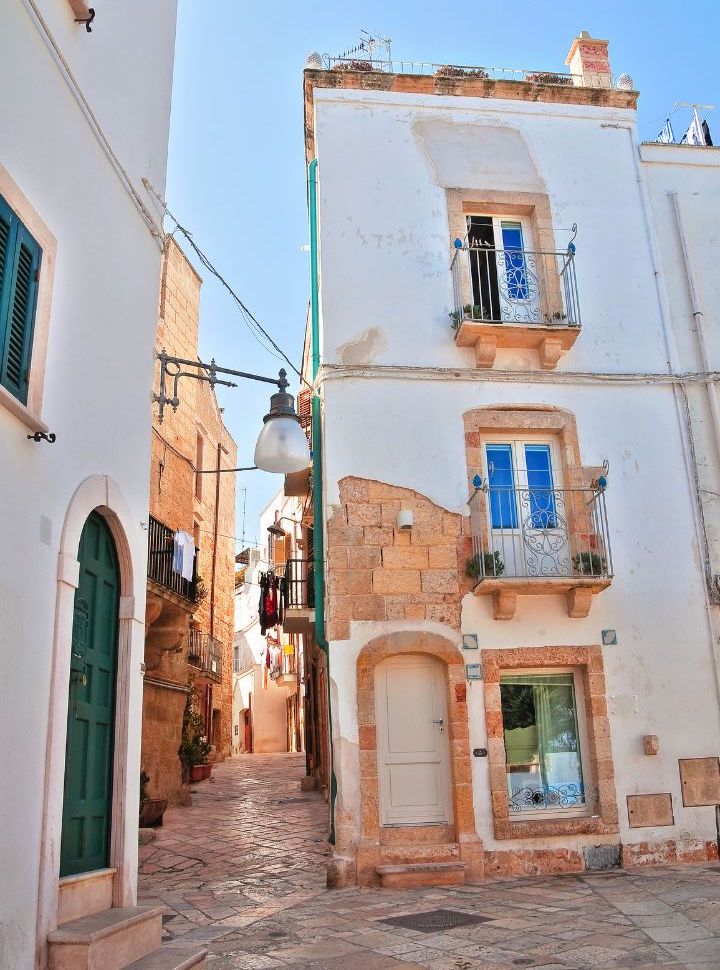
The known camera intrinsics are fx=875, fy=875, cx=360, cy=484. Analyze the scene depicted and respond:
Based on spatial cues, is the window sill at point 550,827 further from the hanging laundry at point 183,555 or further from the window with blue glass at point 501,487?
the hanging laundry at point 183,555

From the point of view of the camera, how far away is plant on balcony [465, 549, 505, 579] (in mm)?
9422

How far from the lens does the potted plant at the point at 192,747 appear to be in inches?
635

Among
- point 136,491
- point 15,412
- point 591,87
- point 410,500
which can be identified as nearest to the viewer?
point 15,412

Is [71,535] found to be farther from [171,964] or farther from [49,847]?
[171,964]

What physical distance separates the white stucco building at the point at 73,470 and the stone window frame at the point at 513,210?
5.13 metres

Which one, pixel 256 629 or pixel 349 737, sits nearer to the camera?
pixel 349 737

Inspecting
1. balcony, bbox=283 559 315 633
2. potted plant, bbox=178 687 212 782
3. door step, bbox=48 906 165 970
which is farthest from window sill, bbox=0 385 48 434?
potted plant, bbox=178 687 212 782

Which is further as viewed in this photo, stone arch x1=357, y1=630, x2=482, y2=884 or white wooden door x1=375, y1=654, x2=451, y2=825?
white wooden door x1=375, y1=654, x2=451, y2=825

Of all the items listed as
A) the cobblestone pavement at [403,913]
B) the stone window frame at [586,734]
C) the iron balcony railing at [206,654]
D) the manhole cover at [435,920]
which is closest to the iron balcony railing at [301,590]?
the iron balcony railing at [206,654]

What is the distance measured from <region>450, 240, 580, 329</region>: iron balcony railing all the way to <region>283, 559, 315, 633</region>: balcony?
16.4 ft

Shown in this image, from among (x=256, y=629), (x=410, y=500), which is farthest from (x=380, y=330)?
(x=256, y=629)

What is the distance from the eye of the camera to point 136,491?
6184 millimetres

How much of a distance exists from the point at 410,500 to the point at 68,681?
5.56 meters

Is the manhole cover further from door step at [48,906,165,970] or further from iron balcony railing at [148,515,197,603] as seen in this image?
iron balcony railing at [148,515,197,603]
